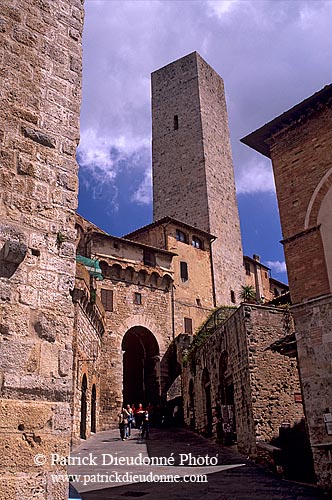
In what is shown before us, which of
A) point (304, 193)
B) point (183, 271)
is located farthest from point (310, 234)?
point (183, 271)

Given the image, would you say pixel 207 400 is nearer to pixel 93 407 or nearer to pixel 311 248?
pixel 93 407

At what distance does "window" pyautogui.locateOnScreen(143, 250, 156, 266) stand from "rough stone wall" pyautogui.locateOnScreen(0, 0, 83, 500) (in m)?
26.4

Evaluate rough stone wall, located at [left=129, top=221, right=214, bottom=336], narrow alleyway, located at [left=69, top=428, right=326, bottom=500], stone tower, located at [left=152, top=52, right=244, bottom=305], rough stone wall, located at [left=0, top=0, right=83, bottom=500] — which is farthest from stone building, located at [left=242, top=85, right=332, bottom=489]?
stone tower, located at [left=152, top=52, right=244, bottom=305]

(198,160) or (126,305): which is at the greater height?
(198,160)

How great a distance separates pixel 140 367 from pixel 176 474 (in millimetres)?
20437

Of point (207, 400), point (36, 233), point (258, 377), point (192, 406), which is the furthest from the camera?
point (192, 406)

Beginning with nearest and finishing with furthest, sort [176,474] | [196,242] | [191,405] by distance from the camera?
[176,474]
[191,405]
[196,242]

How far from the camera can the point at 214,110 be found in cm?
Result: 4106

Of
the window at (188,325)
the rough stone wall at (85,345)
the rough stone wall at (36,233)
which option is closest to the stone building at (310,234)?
the rough stone wall at (36,233)

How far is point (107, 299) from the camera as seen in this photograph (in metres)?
28.3

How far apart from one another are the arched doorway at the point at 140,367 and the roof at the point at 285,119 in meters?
18.5

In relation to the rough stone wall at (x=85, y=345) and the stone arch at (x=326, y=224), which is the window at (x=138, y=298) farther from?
the stone arch at (x=326, y=224)

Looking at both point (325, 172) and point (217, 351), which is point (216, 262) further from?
point (325, 172)

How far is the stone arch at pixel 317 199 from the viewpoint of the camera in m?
11.3
